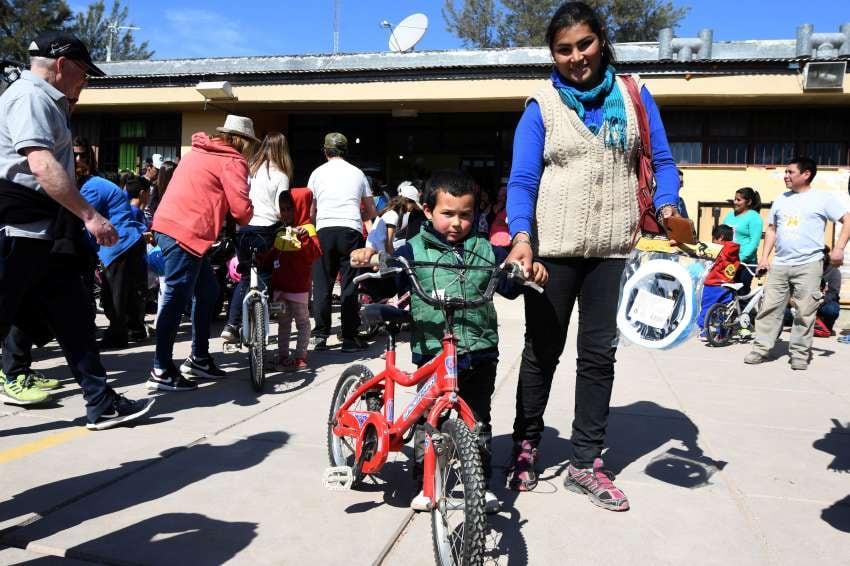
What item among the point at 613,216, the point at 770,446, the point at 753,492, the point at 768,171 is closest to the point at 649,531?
the point at 753,492

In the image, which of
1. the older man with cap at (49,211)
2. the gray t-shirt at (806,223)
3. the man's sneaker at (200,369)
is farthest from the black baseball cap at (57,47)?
the gray t-shirt at (806,223)

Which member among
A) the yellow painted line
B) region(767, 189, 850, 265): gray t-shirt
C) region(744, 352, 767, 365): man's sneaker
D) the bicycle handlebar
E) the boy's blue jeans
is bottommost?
region(744, 352, 767, 365): man's sneaker

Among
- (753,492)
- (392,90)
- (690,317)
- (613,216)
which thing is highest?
(392,90)

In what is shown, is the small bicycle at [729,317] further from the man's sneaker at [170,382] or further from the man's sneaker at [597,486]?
the man's sneaker at [170,382]

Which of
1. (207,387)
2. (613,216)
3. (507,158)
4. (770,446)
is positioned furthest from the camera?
(507,158)

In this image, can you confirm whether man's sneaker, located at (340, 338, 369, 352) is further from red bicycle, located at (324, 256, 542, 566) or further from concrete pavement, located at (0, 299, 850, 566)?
red bicycle, located at (324, 256, 542, 566)

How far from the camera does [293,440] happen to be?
13.1ft

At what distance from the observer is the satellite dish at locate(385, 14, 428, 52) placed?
48.4 ft

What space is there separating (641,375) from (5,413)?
497 cm

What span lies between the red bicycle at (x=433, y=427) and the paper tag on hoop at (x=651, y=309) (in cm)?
79

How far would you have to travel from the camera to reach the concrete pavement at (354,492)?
2.70 meters

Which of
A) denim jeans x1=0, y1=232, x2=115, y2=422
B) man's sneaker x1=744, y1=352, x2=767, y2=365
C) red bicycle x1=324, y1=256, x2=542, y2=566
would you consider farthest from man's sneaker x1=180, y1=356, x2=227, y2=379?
man's sneaker x1=744, y1=352, x2=767, y2=365

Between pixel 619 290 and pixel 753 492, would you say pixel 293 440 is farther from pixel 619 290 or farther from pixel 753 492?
pixel 753 492

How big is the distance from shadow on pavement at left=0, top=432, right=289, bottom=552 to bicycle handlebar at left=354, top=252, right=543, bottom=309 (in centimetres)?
132
